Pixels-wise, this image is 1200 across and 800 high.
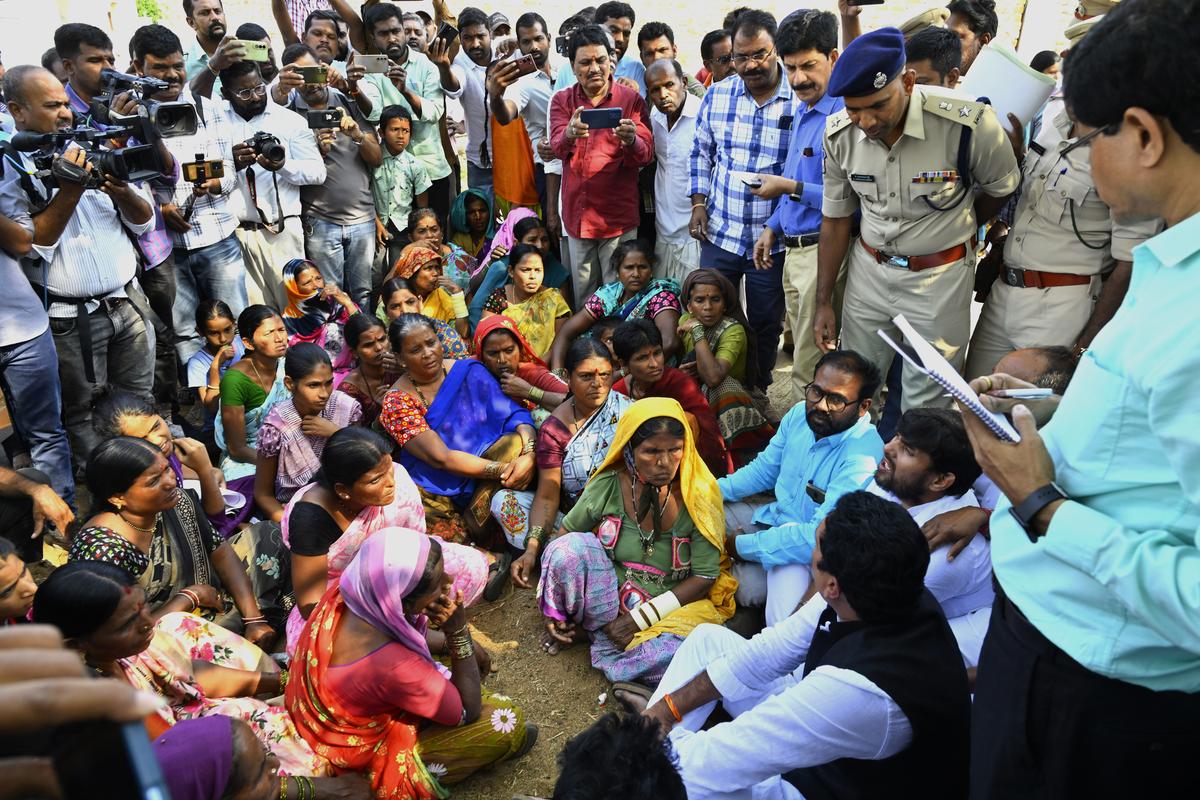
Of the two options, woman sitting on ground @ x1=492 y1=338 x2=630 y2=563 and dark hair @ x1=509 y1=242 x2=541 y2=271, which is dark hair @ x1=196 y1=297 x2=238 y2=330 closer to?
dark hair @ x1=509 y1=242 x2=541 y2=271

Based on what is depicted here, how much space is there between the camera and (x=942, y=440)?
2615 mm

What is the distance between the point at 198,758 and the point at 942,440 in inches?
85.8

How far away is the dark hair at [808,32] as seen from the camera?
399cm

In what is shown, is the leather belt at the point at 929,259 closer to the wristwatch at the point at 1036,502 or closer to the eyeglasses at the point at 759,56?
the eyeglasses at the point at 759,56

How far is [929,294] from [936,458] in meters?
1.22

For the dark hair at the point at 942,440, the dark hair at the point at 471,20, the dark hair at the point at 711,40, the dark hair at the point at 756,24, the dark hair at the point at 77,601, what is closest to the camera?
the dark hair at the point at 77,601

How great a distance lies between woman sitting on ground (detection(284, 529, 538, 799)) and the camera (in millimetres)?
2338

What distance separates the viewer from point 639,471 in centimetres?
321

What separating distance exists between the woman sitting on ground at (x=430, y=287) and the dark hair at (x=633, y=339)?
1.73 metres

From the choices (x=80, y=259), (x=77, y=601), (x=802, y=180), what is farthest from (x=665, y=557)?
(x=80, y=259)

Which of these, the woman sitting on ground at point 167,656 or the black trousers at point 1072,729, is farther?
the woman sitting on ground at point 167,656

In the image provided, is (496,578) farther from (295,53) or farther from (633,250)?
(295,53)

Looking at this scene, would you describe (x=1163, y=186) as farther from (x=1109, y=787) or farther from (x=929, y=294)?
(x=929, y=294)

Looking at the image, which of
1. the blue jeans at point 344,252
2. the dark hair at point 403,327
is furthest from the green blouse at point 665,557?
the blue jeans at point 344,252
